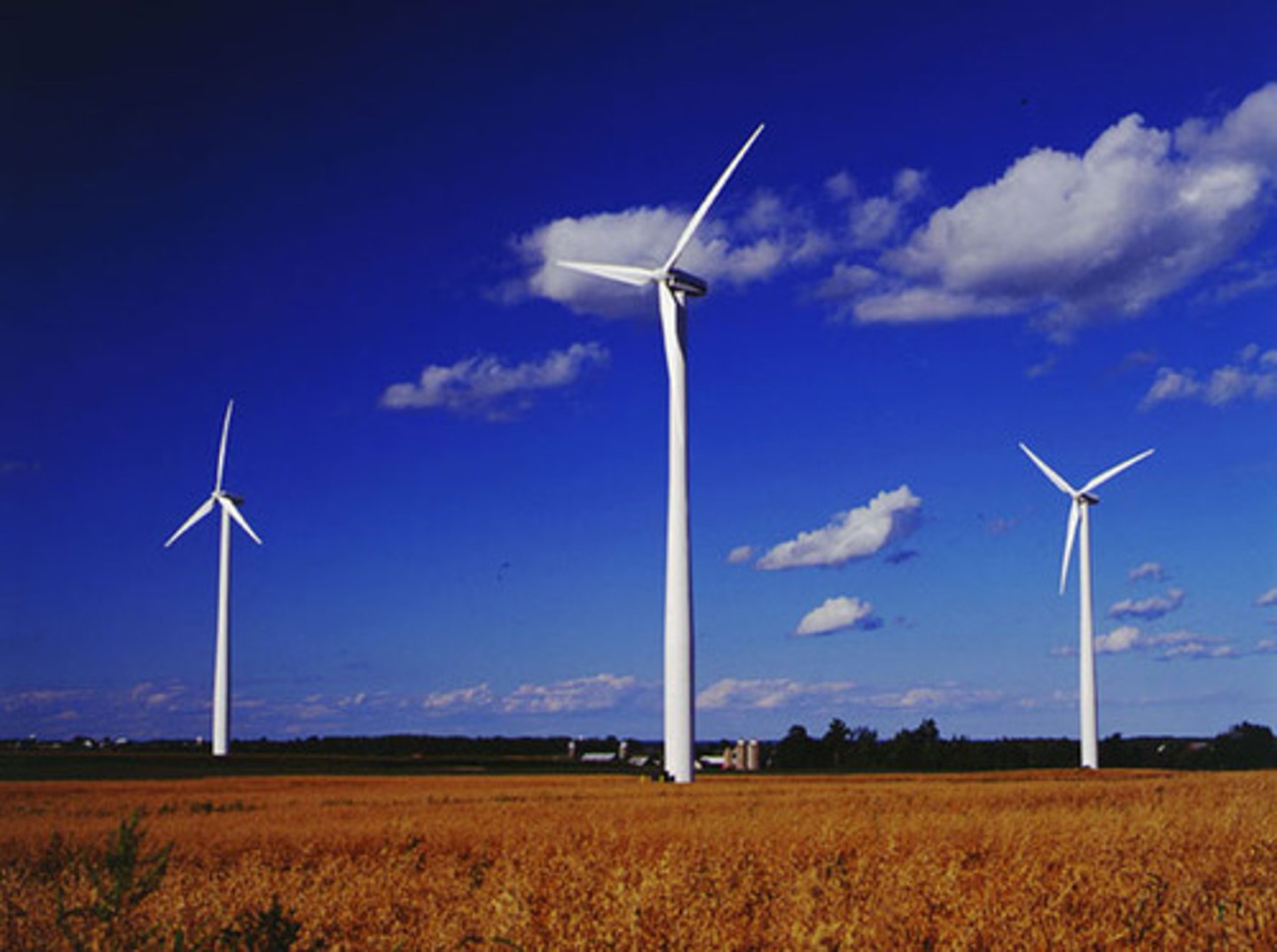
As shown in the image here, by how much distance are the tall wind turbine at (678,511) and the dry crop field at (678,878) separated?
88.7ft

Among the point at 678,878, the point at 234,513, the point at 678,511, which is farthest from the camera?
the point at 234,513

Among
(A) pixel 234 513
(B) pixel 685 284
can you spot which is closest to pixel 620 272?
(B) pixel 685 284

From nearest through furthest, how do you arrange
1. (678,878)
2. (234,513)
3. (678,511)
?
(678,878)
(678,511)
(234,513)

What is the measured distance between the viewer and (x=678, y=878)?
13352mm

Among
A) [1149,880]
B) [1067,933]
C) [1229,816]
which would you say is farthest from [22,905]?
[1229,816]

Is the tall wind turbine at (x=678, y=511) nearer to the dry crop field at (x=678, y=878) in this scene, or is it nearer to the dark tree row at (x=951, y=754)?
the dry crop field at (x=678, y=878)

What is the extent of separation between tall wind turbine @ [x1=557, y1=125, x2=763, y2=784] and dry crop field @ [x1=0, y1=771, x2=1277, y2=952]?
27.0 m

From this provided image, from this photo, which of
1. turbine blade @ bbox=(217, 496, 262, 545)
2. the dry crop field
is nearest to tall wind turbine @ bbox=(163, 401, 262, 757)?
turbine blade @ bbox=(217, 496, 262, 545)

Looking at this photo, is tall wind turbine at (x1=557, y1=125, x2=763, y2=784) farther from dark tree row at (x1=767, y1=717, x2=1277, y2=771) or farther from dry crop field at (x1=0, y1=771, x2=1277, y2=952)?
dark tree row at (x1=767, y1=717, x2=1277, y2=771)

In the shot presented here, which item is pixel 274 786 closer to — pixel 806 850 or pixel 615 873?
pixel 806 850

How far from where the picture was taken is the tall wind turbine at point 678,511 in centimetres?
6150

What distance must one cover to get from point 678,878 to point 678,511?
158 feet

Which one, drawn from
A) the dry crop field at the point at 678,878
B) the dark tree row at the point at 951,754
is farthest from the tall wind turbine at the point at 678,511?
the dark tree row at the point at 951,754

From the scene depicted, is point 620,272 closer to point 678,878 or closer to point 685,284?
point 685,284
